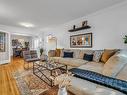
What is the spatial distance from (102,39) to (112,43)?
0.41m

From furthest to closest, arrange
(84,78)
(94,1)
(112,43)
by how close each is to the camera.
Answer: (112,43) < (94,1) < (84,78)

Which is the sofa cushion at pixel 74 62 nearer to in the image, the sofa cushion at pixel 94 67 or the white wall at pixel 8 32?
the sofa cushion at pixel 94 67

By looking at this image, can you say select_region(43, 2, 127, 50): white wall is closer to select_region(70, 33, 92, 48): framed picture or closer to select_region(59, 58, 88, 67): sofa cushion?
select_region(70, 33, 92, 48): framed picture

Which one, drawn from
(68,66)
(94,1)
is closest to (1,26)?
(68,66)

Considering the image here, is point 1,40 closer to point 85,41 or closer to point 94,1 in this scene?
point 85,41

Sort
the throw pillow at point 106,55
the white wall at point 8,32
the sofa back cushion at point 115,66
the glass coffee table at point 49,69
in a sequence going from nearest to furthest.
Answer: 1. the sofa back cushion at point 115,66
2. the glass coffee table at point 49,69
3. the throw pillow at point 106,55
4. the white wall at point 8,32

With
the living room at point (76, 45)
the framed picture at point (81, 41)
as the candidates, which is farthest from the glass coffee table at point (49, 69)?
the framed picture at point (81, 41)

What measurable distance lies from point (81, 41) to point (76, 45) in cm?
36

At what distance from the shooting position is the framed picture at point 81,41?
13.2 ft

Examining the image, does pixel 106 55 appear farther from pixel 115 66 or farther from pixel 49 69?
pixel 49 69

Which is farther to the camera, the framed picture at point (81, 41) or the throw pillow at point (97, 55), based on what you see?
the framed picture at point (81, 41)

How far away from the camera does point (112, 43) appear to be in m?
3.27

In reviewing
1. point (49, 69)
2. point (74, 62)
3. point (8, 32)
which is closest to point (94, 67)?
point (74, 62)

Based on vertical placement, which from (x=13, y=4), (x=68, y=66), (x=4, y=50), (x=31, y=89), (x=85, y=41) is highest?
(x=13, y=4)
